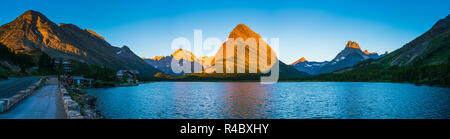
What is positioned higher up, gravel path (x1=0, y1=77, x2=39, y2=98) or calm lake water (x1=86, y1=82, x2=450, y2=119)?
gravel path (x1=0, y1=77, x2=39, y2=98)

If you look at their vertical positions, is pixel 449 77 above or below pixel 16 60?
below

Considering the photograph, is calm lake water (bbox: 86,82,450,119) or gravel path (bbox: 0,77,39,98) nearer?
gravel path (bbox: 0,77,39,98)

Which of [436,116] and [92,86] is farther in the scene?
[92,86]

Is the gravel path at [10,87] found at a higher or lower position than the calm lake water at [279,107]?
higher

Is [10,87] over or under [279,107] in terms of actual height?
over

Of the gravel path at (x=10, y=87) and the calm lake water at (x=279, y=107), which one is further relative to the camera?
the calm lake water at (x=279, y=107)

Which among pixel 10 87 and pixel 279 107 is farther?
pixel 10 87
